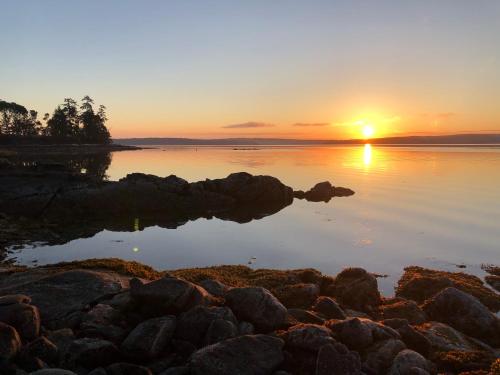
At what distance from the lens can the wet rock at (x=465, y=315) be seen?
565 inches

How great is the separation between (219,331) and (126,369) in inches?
96.4

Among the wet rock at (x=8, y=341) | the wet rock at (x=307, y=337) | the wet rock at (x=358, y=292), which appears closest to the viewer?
the wet rock at (x=8, y=341)

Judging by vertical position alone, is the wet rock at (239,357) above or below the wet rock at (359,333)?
above

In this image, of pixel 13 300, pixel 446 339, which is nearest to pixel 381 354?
pixel 446 339

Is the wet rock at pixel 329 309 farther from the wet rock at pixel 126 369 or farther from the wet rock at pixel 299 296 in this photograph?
the wet rock at pixel 126 369

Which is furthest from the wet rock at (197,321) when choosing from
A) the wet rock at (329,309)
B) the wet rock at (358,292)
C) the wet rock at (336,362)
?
the wet rock at (358,292)

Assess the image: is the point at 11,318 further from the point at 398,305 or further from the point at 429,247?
the point at 429,247

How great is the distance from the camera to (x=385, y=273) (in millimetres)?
23344

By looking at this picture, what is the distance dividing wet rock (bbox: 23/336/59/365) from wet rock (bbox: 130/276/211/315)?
2.72 metres

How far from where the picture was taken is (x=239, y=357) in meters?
9.21

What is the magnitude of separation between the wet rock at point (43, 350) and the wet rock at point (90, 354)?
0.92ft

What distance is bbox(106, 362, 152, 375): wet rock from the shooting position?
872cm

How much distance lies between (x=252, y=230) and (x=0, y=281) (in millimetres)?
22416

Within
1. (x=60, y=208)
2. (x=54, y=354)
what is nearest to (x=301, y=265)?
(x=54, y=354)
